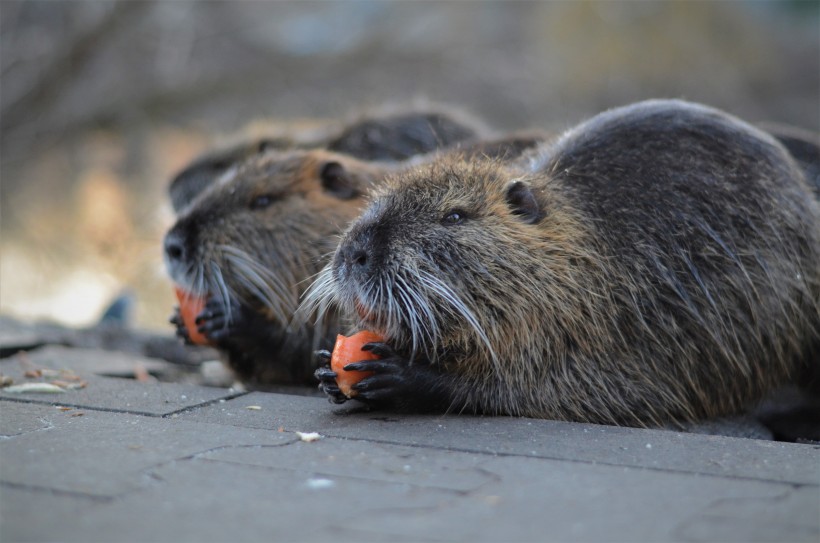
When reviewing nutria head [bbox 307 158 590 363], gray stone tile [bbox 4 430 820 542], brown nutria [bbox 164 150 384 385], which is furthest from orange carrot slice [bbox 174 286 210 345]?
gray stone tile [bbox 4 430 820 542]

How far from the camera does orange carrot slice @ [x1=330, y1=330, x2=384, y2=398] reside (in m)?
2.80

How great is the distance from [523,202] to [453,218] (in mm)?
244

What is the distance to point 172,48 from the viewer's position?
9.94m

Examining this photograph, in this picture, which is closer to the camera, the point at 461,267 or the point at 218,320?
the point at 461,267

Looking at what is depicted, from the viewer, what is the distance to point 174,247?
380cm

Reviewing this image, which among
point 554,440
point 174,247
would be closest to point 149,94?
point 174,247

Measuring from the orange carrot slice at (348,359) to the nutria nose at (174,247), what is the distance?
118cm

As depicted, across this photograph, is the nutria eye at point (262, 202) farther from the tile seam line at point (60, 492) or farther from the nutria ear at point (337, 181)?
the tile seam line at point (60, 492)

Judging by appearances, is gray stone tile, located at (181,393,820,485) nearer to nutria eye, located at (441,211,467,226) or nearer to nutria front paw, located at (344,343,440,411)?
nutria front paw, located at (344,343,440,411)

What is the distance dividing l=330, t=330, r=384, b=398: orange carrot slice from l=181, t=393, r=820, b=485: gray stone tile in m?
0.09

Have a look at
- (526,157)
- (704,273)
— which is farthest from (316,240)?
(704,273)

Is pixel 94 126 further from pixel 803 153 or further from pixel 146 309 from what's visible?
pixel 803 153

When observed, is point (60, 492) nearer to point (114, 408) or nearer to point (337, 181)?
point (114, 408)

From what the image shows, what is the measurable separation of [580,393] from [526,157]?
98 cm
